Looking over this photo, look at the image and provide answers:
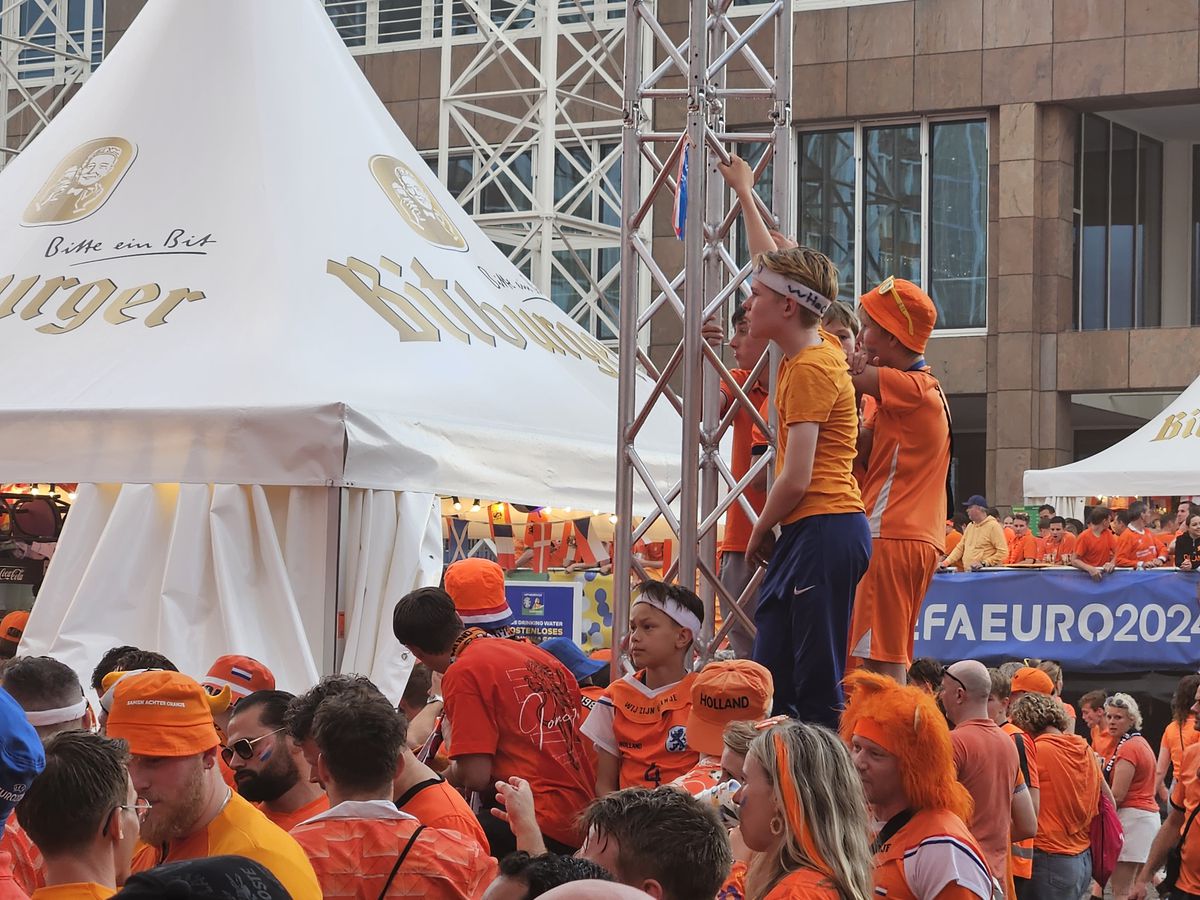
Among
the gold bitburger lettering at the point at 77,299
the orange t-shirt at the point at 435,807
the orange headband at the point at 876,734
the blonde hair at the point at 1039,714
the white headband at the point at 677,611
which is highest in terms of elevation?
the gold bitburger lettering at the point at 77,299

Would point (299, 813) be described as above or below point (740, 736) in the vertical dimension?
below

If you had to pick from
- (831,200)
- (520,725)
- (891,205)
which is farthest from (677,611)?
(831,200)

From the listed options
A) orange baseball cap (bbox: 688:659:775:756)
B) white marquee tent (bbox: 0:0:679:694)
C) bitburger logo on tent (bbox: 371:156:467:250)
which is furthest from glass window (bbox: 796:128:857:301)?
orange baseball cap (bbox: 688:659:775:756)

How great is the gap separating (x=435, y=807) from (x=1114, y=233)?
26.0 metres

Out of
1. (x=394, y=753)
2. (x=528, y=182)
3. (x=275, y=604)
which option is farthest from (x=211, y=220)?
(x=528, y=182)

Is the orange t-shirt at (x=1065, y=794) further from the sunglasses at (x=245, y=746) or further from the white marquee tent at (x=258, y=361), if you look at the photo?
the sunglasses at (x=245, y=746)

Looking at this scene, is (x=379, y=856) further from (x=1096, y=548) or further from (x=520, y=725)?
(x=1096, y=548)

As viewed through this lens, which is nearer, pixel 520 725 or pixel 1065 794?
pixel 520 725

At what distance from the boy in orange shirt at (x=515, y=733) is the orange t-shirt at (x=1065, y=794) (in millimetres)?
3983

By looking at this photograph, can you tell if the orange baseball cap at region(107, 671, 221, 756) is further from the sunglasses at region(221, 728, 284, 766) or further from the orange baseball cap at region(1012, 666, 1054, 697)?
the orange baseball cap at region(1012, 666, 1054, 697)

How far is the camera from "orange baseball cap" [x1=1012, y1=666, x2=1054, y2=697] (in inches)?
385

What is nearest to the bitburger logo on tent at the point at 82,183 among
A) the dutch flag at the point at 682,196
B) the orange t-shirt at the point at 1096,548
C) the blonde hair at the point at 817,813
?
the dutch flag at the point at 682,196

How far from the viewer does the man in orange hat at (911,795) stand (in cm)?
422

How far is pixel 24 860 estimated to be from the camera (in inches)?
161
